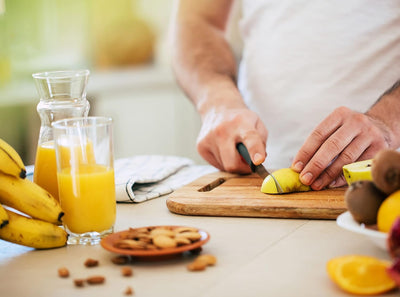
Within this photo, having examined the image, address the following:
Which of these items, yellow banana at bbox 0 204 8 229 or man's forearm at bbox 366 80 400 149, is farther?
man's forearm at bbox 366 80 400 149

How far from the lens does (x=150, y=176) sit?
1.60m

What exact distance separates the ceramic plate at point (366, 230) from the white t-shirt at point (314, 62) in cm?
96

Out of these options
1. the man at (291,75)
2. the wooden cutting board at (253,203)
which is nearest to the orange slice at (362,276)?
the wooden cutting board at (253,203)

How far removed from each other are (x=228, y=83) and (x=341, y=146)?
56 centimetres

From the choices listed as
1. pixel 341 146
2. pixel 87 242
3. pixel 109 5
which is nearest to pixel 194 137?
pixel 109 5

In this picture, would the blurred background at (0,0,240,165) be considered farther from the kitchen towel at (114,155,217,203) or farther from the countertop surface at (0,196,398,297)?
the countertop surface at (0,196,398,297)

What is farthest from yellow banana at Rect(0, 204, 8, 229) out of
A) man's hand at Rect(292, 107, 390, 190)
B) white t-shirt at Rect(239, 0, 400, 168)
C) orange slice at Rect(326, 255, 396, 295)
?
white t-shirt at Rect(239, 0, 400, 168)

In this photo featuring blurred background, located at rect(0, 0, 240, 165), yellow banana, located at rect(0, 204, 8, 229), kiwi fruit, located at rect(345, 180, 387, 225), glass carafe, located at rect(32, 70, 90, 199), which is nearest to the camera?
kiwi fruit, located at rect(345, 180, 387, 225)

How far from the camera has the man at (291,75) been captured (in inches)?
65.7

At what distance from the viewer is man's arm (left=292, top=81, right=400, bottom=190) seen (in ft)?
4.69

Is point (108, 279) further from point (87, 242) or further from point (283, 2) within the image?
point (283, 2)

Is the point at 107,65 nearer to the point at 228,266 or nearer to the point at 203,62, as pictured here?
the point at 203,62

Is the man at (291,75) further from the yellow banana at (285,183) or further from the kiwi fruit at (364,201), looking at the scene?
the kiwi fruit at (364,201)

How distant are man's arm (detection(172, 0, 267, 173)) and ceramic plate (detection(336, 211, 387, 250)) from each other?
56 centimetres
